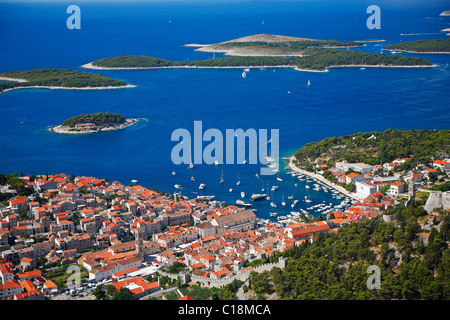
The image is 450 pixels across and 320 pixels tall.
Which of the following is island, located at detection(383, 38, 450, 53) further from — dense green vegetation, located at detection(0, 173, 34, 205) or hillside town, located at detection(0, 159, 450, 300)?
dense green vegetation, located at detection(0, 173, 34, 205)

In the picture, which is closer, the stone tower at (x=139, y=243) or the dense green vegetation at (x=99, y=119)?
the stone tower at (x=139, y=243)

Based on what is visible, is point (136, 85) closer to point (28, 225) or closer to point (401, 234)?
point (28, 225)

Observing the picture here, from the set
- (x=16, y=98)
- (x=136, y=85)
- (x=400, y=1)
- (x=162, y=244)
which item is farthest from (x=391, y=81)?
(x=400, y=1)

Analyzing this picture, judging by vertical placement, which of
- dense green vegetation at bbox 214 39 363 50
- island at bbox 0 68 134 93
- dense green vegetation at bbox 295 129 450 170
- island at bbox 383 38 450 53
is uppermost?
dense green vegetation at bbox 214 39 363 50

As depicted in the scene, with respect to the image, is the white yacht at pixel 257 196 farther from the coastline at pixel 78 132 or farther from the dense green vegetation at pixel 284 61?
the dense green vegetation at pixel 284 61

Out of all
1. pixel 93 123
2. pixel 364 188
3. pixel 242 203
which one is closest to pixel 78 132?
pixel 93 123

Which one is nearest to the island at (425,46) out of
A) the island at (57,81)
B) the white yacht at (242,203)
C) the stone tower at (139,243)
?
the island at (57,81)

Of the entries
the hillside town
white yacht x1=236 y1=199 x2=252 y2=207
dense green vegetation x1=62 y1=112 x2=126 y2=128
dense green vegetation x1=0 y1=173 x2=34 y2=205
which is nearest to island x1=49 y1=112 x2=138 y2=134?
dense green vegetation x1=62 y1=112 x2=126 y2=128
